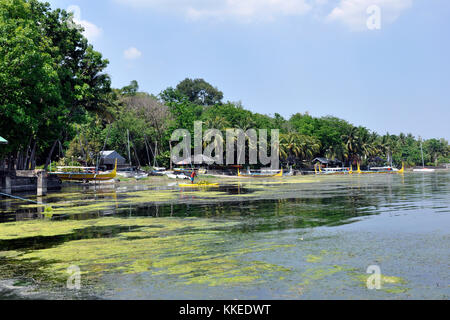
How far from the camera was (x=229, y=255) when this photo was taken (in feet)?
32.0

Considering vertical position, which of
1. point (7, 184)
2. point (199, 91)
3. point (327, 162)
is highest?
point (199, 91)

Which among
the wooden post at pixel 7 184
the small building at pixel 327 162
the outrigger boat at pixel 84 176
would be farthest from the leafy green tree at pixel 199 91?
the wooden post at pixel 7 184

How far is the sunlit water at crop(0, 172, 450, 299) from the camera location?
7.16m

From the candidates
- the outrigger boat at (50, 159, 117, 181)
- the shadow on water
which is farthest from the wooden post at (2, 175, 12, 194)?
the shadow on water

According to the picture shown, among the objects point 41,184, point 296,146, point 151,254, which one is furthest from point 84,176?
point 296,146

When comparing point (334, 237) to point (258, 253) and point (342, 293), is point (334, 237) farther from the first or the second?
point (342, 293)

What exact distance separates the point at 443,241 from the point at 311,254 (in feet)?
14.0

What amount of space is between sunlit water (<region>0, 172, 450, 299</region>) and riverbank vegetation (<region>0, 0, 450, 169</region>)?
17005mm

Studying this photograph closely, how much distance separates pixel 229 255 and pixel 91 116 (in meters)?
66.3

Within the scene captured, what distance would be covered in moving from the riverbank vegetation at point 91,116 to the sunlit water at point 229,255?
55.8 ft

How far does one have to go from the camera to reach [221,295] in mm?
6820

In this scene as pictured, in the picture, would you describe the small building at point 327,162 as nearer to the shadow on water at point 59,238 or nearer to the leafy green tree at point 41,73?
the leafy green tree at point 41,73

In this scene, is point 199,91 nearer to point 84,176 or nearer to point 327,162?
point 327,162
